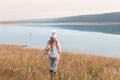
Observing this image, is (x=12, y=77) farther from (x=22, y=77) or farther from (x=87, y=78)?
(x=87, y=78)

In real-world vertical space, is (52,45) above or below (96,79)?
above

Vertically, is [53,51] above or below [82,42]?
above

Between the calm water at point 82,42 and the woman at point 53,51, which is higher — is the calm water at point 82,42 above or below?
below

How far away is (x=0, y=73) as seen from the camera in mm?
9922

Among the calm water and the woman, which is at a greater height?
the woman

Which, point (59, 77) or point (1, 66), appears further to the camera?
point (1, 66)

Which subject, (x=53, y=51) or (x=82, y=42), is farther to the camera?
(x=82, y=42)

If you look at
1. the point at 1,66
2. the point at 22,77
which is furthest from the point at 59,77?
the point at 1,66

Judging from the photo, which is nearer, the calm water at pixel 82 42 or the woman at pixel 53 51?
the woman at pixel 53 51

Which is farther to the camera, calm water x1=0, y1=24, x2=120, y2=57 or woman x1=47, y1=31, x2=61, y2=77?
calm water x1=0, y1=24, x2=120, y2=57

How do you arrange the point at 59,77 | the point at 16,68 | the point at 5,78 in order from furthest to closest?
1. the point at 16,68
2. the point at 59,77
3. the point at 5,78

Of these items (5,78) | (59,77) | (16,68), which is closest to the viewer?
(5,78)

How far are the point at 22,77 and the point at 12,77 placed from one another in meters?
0.27

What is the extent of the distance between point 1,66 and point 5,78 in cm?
254
